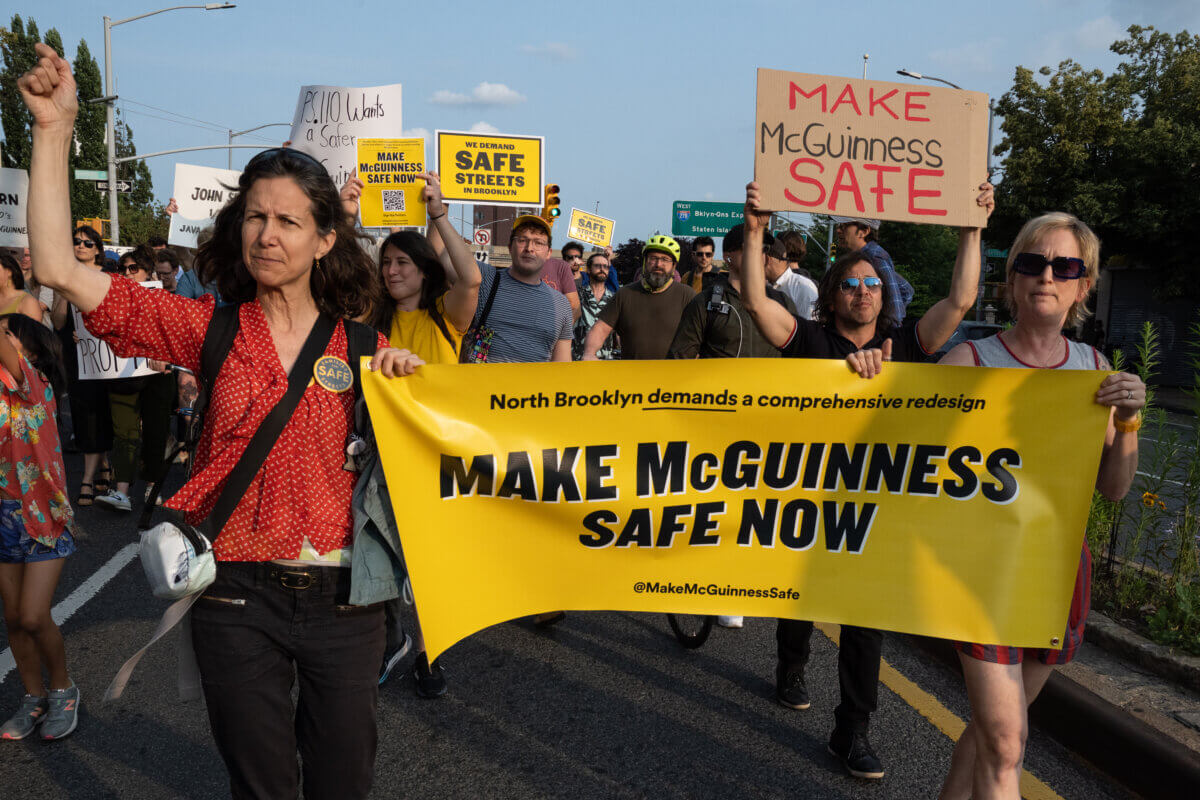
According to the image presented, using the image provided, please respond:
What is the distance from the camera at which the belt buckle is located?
2.22 m

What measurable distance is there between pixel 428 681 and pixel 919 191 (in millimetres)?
2882

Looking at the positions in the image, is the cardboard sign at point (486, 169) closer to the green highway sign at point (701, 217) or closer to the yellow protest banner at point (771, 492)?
the yellow protest banner at point (771, 492)

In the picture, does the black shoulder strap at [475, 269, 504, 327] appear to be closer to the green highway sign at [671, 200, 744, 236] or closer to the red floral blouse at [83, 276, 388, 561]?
the red floral blouse at [83, 276, 388, 561]

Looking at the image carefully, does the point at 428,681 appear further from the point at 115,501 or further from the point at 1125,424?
the point at 115,501

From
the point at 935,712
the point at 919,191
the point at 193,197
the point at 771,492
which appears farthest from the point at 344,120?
the point at 935,712

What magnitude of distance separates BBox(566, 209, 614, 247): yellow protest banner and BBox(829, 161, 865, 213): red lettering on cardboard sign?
15773 mm

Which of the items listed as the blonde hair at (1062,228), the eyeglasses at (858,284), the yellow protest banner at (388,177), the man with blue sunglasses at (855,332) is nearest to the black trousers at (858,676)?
the man with blue sunglasses at (855,332)

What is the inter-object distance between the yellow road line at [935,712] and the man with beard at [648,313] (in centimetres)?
279

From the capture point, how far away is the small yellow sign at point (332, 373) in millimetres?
2307

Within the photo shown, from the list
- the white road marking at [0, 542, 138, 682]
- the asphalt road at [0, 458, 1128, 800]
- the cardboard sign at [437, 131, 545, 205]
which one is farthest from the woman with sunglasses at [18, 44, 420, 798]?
the cardboard sign at [437, 131, 545, 205]

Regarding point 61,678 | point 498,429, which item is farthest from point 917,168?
point 61,678

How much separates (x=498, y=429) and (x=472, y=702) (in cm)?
190

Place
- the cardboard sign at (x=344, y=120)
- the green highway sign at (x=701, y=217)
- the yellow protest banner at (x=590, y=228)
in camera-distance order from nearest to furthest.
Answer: the cardboard sign at (x=344, y=120), the yellow protest banner at (x=590, y=228), the green highway sign at (x=701, y=217)

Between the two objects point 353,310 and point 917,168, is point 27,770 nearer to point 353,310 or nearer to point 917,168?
point 353,310
